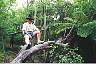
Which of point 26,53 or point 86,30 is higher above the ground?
point 86,30

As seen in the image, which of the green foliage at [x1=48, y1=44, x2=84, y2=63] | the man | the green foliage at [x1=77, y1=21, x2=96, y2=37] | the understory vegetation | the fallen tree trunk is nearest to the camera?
the fallen tree trunk

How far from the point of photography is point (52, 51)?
12516mm

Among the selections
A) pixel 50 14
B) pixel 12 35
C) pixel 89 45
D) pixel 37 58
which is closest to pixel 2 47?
pixel 12 35

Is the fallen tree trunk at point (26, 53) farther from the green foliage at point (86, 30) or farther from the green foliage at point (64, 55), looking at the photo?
the green foliage at point (86, 30)

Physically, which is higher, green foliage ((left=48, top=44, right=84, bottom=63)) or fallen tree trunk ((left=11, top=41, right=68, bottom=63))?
fallen tree trunk ((left=11, top=41, right=68, bottom=63))

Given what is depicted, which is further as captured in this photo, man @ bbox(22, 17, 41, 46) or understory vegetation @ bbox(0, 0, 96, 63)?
understory vegetation @ bbox(0, 0, 96, 63)

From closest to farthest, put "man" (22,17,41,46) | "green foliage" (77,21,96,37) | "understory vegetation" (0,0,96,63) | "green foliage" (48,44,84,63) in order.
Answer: "man" (22,17,41,46) < "green foliage" (77,21,96,37) < "green foliage" (48,44,84,63) < "understory vegetation" (0,0,96,63)

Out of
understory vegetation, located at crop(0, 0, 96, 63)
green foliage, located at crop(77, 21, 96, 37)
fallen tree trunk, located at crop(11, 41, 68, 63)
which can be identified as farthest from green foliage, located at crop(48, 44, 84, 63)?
fallen tree trunk, located at crop(11, 41, 68, 63)

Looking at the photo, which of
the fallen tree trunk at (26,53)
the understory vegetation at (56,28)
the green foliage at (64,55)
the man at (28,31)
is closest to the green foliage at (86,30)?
the understory vegetation at (56,28)

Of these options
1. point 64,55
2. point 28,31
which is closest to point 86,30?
Result: point 64,55

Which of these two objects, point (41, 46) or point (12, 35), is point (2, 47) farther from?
point (41, 46)

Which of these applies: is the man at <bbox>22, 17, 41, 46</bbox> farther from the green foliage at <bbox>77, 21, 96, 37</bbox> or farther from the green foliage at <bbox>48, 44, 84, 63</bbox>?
the green foliage at <bbox>77, 21, 96, 37</bbox>

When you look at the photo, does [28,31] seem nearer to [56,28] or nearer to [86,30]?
[86,30]

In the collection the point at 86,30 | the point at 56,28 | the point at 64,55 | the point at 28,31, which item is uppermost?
the point at 28,31
